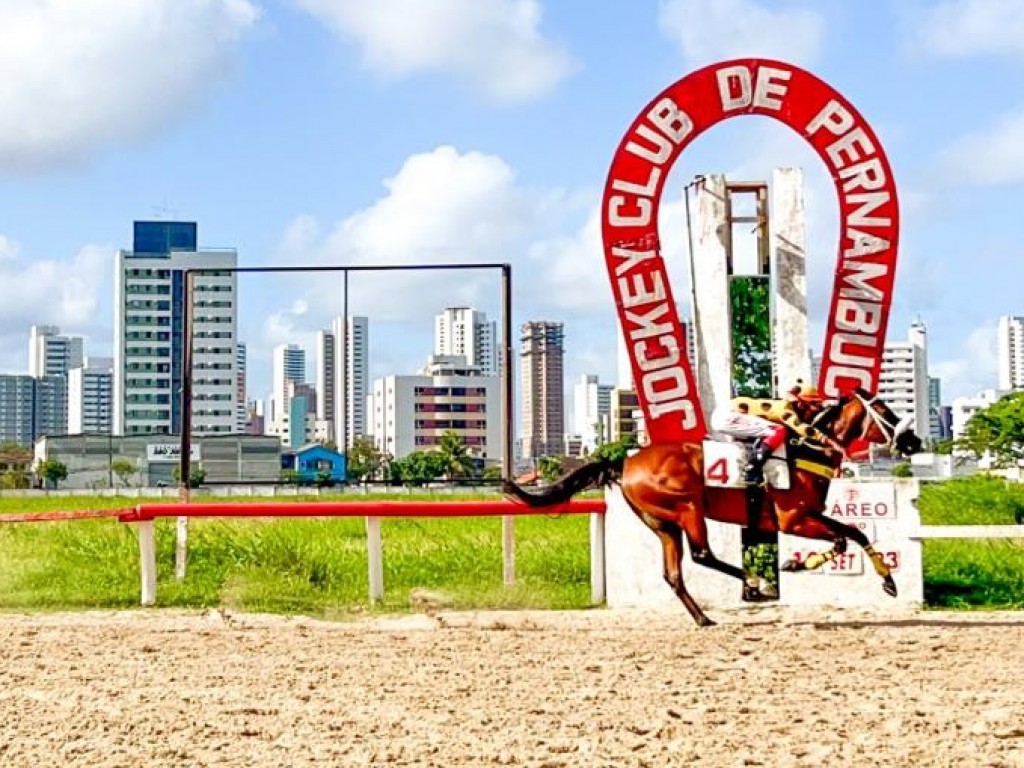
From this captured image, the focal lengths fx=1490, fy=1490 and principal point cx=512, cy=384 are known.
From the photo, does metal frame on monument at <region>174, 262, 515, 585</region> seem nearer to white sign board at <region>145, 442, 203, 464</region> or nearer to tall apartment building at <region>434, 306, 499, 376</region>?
tall apartment building at <region>434, 306, 499, 376</region>

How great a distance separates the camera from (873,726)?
6.39 meters

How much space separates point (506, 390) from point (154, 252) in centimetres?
15151

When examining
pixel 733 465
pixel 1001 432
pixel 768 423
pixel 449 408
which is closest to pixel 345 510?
pixel 733 465

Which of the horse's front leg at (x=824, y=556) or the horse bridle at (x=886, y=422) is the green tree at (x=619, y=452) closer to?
the horse's front leg at (x=824, y=556)

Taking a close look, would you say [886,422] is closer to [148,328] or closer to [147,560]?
[147,560]

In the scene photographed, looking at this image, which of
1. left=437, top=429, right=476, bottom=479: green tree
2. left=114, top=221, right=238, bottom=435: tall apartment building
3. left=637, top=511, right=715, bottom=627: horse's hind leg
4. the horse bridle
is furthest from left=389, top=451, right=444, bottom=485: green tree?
left=114, top=221, right=238, bottom=435: tall apartment building

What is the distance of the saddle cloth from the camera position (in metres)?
10.8

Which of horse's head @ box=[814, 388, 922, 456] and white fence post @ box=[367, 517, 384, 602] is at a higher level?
horse's head @ box=[814, 388, 922, 456]

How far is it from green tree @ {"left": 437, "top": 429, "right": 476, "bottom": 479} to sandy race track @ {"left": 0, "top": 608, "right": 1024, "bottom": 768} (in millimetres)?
4236

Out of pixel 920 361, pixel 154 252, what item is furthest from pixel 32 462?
pixel 920 361

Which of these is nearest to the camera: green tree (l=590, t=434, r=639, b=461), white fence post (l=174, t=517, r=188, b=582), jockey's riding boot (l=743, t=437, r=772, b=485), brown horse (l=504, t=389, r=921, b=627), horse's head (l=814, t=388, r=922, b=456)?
horse's head (l=814, t=388, r=922, b=456)

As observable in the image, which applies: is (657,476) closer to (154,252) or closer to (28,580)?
(28,580)

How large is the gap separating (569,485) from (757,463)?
54.1 inches

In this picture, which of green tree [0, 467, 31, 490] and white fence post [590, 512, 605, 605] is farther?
green tree [0, 467, 31, 490]
